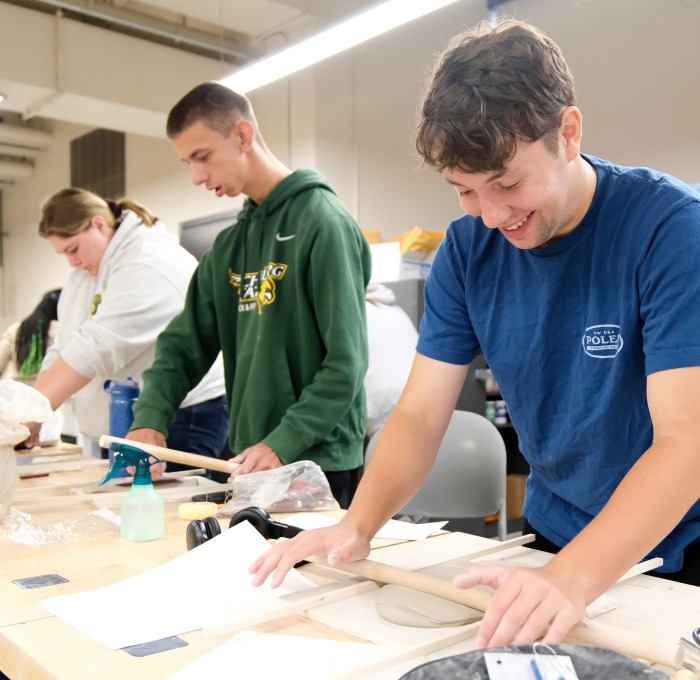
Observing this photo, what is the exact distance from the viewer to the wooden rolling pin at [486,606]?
74 centimetres

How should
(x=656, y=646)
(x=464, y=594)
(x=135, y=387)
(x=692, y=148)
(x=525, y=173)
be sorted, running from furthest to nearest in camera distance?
(x=692, y=148) < (x=135, y=387) < (x=525, y=173) < (x=464, y=594) < (x=656, y=646)

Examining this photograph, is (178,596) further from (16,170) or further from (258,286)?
(16,170)

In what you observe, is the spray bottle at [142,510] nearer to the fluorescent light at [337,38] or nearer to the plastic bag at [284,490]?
the plastic bag at [284,490]

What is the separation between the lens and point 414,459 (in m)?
1.26

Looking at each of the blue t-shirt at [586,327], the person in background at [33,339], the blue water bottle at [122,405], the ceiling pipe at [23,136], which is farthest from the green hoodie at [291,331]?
the ceiling pipe at [23,136]

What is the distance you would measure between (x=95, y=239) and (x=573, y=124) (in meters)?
1.84

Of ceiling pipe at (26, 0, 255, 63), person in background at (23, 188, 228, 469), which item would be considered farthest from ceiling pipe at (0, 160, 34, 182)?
person in background at (23, 188, 228, 469)

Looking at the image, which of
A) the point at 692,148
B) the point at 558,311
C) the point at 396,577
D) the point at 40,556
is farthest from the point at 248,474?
the point at 692,148

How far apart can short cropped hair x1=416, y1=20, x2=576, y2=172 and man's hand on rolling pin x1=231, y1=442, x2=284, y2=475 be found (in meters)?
0.83

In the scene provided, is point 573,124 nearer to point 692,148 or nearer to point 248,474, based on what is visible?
point 248,474

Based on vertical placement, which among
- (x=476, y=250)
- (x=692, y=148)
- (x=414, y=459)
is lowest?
(x=414, y=459)

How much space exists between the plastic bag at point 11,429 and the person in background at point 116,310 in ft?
1.82

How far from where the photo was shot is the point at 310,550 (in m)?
1.05

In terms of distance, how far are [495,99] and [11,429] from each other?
1118 mm
